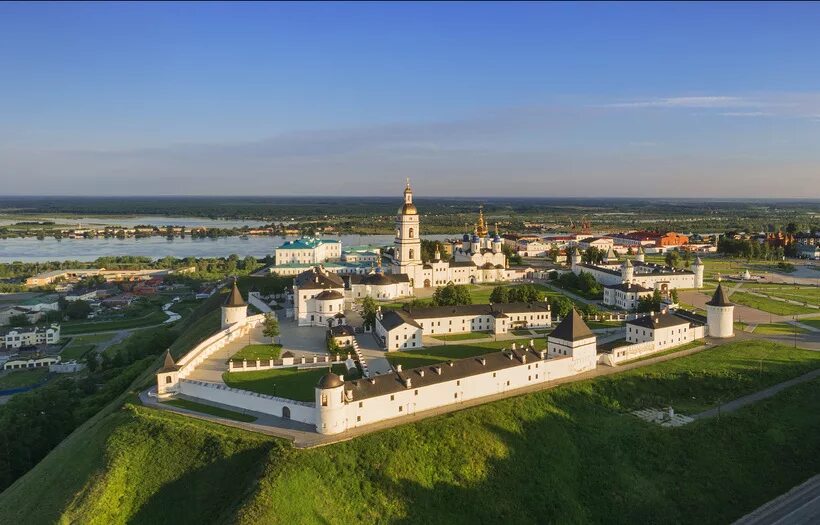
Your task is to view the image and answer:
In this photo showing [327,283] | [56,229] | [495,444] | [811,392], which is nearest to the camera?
[495,444]

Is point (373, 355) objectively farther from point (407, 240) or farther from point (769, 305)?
point (769, 305)

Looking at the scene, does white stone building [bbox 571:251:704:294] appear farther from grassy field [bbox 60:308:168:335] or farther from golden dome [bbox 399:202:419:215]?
grassy field [bbox 60:308:168:335]

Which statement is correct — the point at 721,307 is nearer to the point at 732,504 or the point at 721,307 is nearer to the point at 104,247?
A: the point at 732,504

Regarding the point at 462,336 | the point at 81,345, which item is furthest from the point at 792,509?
the point at 81,345

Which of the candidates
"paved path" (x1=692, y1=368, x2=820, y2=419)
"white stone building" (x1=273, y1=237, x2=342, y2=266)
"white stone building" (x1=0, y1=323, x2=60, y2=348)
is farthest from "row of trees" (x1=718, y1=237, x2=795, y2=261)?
"white stone building" (x1=0, y1=323, x2=60, y2=348)

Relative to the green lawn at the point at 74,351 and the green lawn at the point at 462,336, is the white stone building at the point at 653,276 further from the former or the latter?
the green lawn at the point at 74,351

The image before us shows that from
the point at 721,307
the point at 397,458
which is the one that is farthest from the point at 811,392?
the point at 397,458
